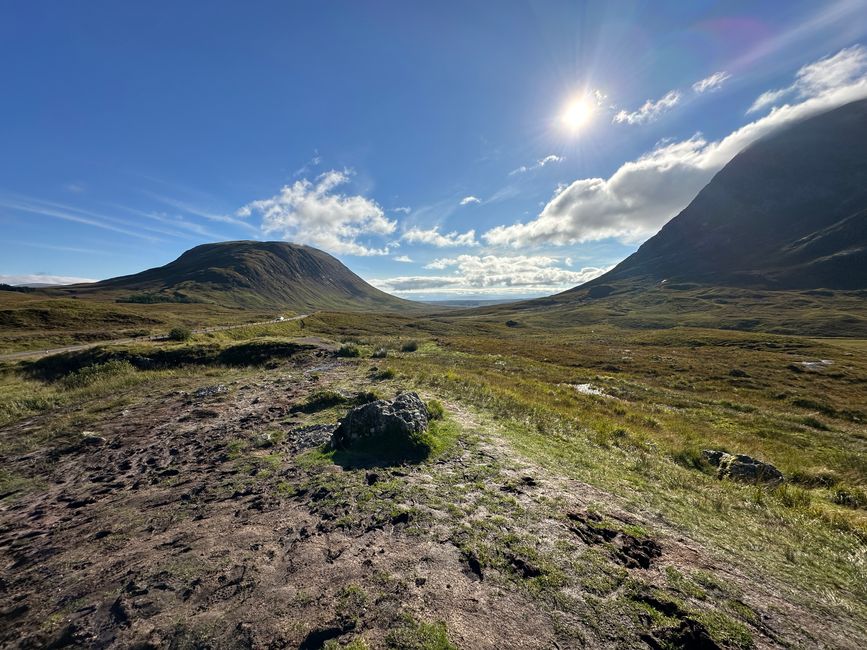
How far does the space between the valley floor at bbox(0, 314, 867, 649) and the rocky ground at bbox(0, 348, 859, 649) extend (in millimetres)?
43

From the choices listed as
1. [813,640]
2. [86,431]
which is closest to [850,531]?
[813,640]

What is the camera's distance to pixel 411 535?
23.9ft

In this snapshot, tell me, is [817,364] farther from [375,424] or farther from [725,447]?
[375,424]

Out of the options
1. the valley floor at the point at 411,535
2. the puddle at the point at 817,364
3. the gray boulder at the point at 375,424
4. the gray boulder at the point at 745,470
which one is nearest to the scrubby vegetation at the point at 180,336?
the valley floor at the point at 411,535

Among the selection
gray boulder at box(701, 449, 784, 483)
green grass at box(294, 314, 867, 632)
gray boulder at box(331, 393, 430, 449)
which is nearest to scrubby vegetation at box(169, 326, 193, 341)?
green grass at box(294, 314, 867, 632)

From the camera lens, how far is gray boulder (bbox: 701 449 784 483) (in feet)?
39.9

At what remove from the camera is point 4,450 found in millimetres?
13164

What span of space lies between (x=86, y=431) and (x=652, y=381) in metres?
46.5

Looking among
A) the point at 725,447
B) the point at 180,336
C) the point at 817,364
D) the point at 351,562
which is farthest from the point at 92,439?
the point at 817,364

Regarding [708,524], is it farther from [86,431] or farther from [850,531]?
[86,431]

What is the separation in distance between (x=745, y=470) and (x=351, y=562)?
1462 cm

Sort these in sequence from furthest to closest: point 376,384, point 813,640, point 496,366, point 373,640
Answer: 1. point 496,366
2. point 376,384
3. point 813,640
4. point 373,640

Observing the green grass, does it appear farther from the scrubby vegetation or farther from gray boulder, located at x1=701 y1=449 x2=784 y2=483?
the scrubby vegetation

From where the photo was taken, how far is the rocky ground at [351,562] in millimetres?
5137
